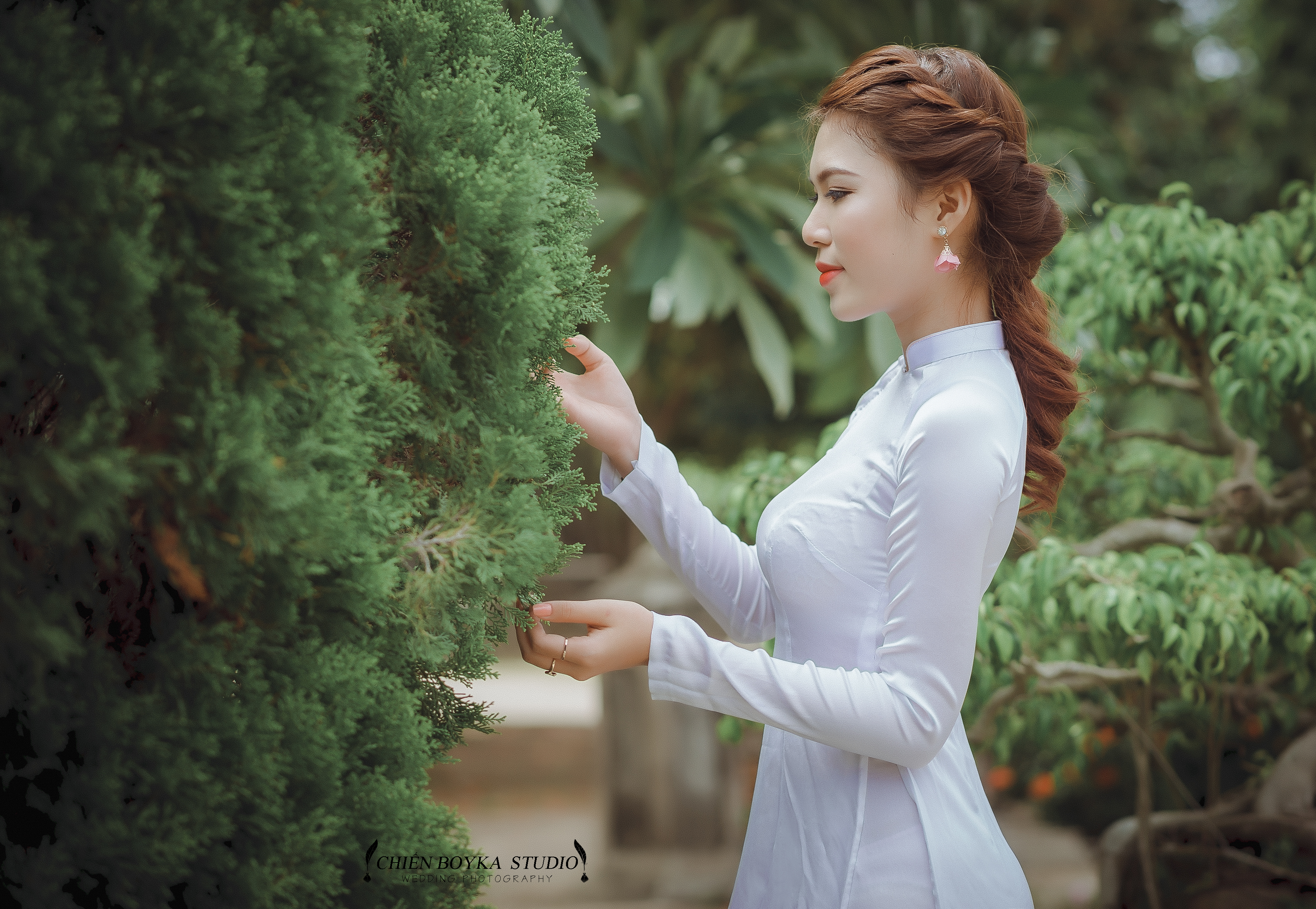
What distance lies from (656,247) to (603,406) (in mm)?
1611

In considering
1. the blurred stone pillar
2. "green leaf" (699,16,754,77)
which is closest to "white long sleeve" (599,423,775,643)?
"green leaf" (699,16,754,77)

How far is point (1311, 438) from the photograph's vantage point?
2201mm

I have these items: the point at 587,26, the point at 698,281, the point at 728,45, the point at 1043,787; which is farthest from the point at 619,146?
the point at 1043,787

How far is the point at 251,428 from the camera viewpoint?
73cm

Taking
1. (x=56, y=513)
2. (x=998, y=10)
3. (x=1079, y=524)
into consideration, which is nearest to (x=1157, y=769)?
(x=1079, y=524)

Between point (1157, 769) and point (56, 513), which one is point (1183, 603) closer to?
point (56, 513)

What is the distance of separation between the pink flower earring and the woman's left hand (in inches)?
21.9

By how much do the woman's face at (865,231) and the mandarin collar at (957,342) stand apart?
0.19 ft

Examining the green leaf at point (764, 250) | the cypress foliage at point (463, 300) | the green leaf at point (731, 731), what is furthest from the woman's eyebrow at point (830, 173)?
the green leaf at point (764, 250)

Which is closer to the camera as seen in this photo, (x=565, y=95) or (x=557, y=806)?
(x=565, y=95)

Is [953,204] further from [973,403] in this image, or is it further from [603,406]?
[603,406]

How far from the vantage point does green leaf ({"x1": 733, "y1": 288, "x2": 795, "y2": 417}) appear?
3072 millimetres

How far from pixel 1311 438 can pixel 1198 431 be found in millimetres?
3096

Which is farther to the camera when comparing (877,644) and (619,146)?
(619,146)
